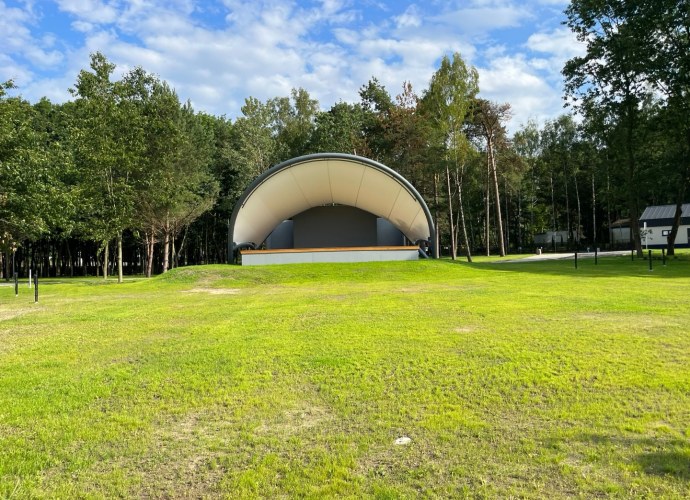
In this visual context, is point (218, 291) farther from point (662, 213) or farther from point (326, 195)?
point (662, 213)

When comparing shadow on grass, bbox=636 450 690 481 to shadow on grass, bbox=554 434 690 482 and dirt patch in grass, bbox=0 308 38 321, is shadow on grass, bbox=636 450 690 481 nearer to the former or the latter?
shadow on grass, bbox=554 434 690 482

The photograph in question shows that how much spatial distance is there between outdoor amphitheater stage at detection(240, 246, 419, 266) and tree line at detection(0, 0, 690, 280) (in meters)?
6.70

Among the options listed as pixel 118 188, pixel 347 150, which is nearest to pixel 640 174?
pixel 347 150

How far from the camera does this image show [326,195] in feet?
101

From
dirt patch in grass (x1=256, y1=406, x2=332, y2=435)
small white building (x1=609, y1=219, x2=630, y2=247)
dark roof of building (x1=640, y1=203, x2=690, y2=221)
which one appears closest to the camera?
dirt patch in grass (x1=256, y1=406, x2=332, y2=435)

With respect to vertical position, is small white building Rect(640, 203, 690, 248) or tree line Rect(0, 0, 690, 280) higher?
tree line Rect(0, 0, 690, 280)

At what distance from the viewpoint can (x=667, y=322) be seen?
773cm

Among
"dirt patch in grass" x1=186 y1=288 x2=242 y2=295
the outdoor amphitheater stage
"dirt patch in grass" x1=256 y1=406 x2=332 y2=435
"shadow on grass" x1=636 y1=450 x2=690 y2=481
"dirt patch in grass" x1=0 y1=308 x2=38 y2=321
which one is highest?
the outdoor amphitheater stage

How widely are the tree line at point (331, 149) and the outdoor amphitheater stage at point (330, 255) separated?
6.70 m

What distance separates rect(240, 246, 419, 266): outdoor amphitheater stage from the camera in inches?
909

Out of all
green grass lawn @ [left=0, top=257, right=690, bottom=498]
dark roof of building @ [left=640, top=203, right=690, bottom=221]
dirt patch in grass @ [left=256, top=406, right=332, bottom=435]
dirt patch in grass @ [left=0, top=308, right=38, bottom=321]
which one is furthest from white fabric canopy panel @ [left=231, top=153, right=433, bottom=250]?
dark roof of building @ [left=640, top=203, right=690, bottom=221]

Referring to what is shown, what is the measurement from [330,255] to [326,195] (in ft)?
28.0

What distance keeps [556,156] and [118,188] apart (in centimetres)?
4468

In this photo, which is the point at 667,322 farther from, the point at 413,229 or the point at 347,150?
the point at 347,150
